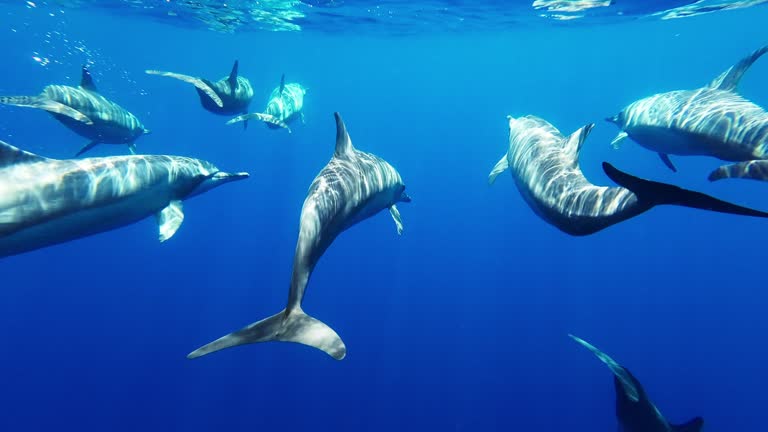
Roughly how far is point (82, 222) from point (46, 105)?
491 centimetres

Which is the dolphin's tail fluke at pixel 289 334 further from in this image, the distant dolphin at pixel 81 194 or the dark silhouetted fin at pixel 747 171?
the dark silhouetted fin at pixel 747 171

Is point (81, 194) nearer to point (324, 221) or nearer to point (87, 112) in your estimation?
point (324, 221)

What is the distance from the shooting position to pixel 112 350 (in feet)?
69.3

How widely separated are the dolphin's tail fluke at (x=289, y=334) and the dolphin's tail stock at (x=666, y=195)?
321 cm

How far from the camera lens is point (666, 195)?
384 centimetres

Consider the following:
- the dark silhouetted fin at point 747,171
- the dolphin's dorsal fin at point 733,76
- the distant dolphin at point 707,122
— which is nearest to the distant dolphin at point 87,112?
the dark silhouetted fin at point 747,171

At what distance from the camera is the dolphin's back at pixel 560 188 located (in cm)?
473

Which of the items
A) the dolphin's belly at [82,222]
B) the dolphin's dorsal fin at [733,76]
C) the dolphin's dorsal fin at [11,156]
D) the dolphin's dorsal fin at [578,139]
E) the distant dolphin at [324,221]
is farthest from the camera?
the dolphin's dorsal fin at [733,76]

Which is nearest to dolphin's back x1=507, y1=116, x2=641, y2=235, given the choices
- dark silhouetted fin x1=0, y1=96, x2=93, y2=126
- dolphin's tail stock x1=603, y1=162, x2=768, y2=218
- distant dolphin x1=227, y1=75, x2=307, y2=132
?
dolphin's tail stock x1=603, y1=162, x2=768, y2=218

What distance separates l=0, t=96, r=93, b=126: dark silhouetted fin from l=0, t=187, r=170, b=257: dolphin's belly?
3.56 metres

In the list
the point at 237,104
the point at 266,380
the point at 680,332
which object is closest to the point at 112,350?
the point at 266,380

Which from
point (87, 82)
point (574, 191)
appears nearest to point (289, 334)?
point (574, 191)

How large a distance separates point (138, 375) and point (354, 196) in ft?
59.2

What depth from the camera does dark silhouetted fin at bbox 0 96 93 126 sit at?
9.12 m
